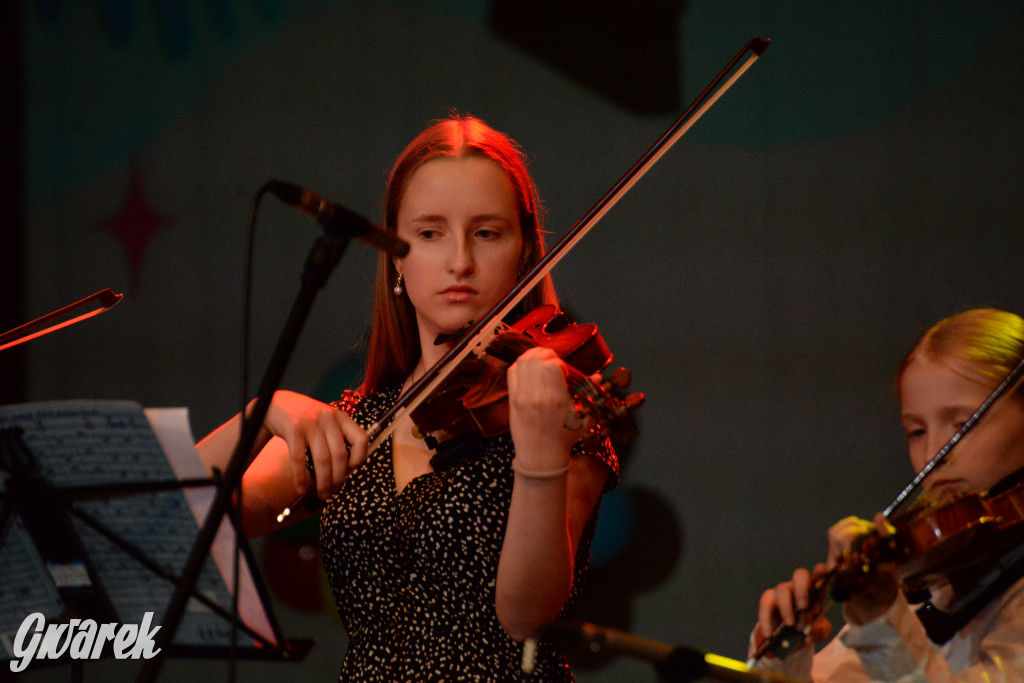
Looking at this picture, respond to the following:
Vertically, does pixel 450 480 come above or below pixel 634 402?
below

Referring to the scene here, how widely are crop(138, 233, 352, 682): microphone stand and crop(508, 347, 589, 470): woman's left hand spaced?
0.29m

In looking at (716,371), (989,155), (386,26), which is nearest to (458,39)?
(386,26)

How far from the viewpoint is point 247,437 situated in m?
0.98

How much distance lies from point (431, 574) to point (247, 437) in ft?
1.47

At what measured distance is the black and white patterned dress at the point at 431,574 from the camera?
1302 mm

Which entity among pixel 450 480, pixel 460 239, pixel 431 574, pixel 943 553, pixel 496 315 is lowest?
pixel 431 574

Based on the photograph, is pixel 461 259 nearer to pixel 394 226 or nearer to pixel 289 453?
pixel 394 226

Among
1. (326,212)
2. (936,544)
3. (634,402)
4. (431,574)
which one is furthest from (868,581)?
(326,212)

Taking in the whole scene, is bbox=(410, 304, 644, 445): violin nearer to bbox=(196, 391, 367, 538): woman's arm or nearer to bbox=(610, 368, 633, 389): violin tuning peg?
bbox=(610, 368, 633, 389): violin tuning peg

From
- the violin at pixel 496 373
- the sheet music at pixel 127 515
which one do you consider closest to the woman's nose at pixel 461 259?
the violin at pixel 496 373

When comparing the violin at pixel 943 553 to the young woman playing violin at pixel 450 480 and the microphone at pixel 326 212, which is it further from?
the microphone at pixel 326 212

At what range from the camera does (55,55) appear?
3012 millimetres

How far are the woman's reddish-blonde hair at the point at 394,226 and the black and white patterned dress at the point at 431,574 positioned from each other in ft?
0.91

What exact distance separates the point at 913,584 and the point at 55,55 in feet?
9.73
